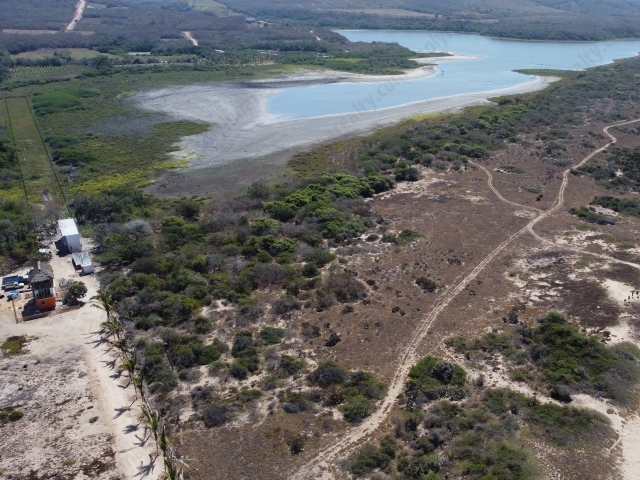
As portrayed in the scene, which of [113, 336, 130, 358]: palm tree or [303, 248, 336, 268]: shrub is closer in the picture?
[113, 336, 130, 358]: palm tree

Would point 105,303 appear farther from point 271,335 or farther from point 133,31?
point 133,31

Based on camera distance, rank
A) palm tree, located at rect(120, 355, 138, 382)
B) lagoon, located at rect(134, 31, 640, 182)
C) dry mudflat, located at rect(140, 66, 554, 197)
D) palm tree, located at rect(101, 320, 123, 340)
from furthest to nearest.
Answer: lagoon, located at rect(134, 31, 640, 182) → dry mudflat, located at rect(140, 66, 554, 197) → palm tree, located at rect(101, 320, 123, 340) → palm tree, located at rect(120, 355, 138, 382)

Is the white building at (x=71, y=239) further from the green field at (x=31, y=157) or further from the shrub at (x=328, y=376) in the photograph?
the shrub at (x=328, y=376)

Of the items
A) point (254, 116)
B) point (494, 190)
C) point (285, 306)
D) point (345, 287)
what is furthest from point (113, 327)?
point (254, 116)

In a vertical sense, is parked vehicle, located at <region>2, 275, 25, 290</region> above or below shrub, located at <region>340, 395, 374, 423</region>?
above

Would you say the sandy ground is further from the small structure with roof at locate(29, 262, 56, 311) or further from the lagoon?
the lagoon

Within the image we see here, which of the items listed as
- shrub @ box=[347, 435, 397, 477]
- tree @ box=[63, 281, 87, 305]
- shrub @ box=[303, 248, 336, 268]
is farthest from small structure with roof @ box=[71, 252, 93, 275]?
shrub @ box=[347, 435, 397, 477]
